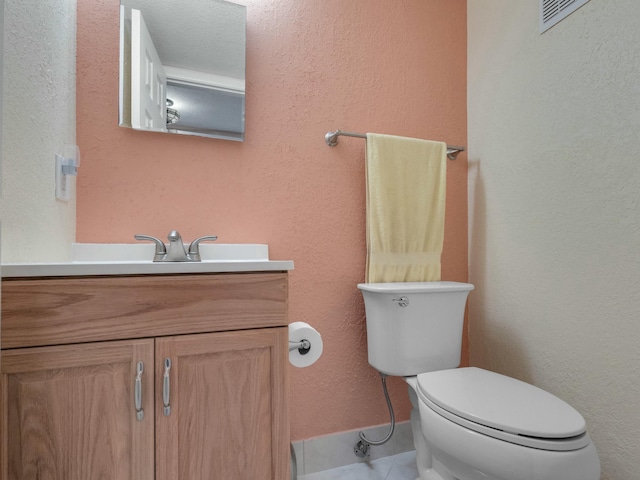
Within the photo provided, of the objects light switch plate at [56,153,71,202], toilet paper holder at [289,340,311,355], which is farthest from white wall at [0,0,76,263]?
toilet paper holder at [289,340,311,355]

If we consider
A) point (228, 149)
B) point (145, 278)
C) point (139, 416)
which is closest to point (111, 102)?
point (228, 149)

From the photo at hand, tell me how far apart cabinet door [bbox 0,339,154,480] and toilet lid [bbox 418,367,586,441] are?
75cm

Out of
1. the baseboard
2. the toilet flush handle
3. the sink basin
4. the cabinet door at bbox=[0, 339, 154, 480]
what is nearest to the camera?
the cabinet door at bbox=[0, 339, 154, 480]

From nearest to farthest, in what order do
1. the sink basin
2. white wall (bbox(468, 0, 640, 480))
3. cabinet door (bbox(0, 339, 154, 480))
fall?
cabinet door (bbox(0, 339, 154, 480))
white wall (bbox(468, 0, 640, 480))
the sink basin

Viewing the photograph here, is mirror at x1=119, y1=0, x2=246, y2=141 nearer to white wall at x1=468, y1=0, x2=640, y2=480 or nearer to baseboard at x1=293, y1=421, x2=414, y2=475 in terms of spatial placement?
white wall at x1=468, y1=0, x2=640, y2=480

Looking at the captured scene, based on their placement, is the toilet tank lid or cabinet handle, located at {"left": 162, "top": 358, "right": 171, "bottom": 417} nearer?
cabinet handle, located at {"left": 162, "top": 358, "right": 171, "bottom": 417}

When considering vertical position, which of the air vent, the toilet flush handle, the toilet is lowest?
the toilet

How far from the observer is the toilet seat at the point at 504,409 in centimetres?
79

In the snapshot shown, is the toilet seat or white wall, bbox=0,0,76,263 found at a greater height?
white wall, bbox=0,0,76,263

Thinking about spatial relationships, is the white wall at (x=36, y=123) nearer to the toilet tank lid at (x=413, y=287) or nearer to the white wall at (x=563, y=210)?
the toilet tank lid at (x=413, y=287)

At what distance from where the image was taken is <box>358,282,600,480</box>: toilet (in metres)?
0.78

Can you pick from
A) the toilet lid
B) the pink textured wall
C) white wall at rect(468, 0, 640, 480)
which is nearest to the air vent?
white wall at rect(468, 0, 640, 480)

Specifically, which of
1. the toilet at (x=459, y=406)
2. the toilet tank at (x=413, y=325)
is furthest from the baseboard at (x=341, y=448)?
the toilet tank at (x=413, y=325)

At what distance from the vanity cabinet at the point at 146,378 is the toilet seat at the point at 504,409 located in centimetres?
44
